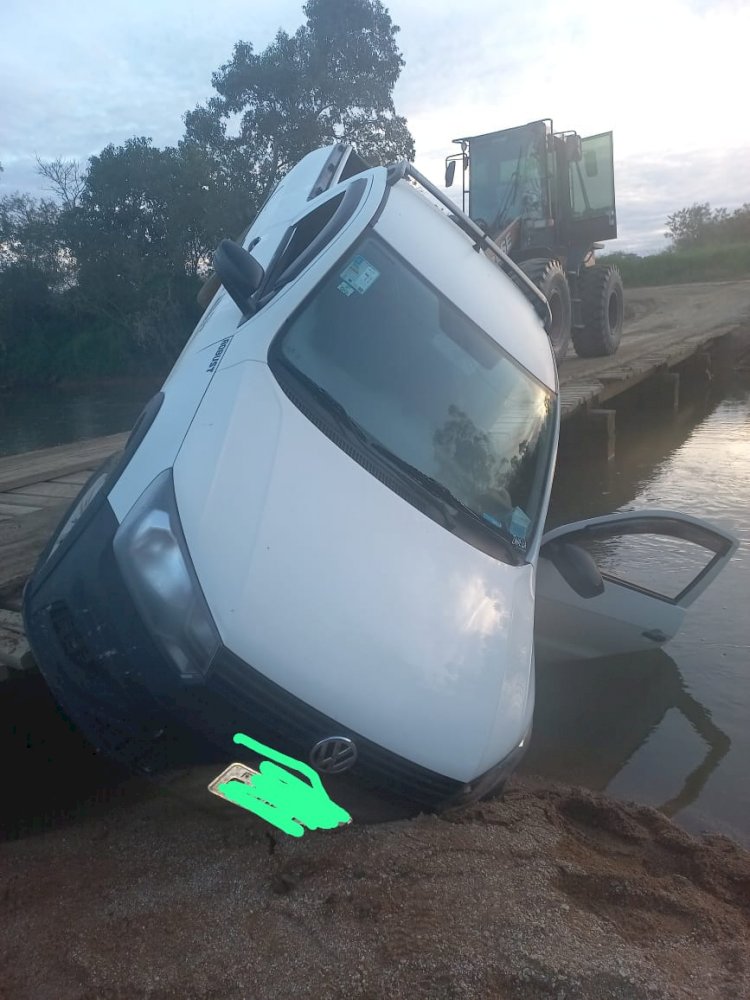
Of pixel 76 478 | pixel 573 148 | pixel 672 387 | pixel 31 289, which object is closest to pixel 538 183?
pixel 573 148

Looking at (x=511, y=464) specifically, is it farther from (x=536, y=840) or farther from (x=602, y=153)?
(x=602, y=153)

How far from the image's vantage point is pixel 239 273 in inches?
110

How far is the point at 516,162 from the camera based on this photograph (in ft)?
35.2

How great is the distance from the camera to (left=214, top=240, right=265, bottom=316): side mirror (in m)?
2.77

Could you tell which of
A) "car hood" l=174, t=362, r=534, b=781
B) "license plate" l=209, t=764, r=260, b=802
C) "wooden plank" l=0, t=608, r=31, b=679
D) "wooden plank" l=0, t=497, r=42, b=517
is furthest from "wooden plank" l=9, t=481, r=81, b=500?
"license plate" l=209, t=764, r=260, b=802

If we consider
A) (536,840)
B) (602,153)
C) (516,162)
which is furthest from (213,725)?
(602,153)

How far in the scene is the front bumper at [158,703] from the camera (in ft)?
6.31

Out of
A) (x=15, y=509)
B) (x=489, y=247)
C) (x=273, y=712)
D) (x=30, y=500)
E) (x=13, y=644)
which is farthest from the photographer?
(x=30, y=500)

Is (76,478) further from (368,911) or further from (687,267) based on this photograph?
(687,267)

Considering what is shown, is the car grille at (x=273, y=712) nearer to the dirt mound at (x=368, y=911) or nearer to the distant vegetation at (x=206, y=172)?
the dirt mound at (x=368, y=911)

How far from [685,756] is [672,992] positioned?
174 centimetres

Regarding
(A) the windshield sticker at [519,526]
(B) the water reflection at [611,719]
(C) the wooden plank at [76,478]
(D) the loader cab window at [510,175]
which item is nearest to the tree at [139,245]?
(D) the loader cab window at [510,175]

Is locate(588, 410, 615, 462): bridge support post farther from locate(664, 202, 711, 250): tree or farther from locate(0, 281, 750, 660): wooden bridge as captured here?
locate(664, 202, 711, 250): tree

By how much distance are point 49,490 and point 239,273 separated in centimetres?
265
